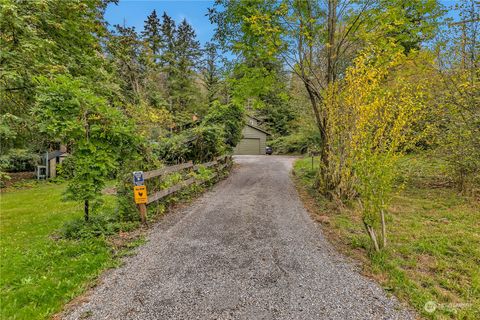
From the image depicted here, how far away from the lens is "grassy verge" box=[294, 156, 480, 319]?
8.95ft

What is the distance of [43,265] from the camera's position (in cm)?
332

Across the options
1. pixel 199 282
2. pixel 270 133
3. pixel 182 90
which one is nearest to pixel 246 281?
pixel 199 282

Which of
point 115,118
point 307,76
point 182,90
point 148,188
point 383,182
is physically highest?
point 182,90

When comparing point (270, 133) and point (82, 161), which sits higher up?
point (270, 133)

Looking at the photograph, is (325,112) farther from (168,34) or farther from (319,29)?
(168,34)

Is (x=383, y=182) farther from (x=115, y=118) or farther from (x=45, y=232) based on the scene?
(x=45, y=232)

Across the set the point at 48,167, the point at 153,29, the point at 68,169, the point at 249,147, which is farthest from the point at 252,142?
the point at 68,169

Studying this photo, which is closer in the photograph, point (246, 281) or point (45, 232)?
point (246, 281)

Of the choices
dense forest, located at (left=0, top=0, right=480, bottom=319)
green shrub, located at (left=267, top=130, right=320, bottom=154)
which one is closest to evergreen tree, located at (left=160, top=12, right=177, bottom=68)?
green shrub, located at (left=267, top=130, right=320, bottom=154)

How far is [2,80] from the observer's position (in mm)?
5391

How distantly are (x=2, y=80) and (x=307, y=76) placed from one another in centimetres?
819

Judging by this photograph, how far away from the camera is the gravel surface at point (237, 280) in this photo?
249cm

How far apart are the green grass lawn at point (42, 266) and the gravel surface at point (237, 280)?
11.3 inches

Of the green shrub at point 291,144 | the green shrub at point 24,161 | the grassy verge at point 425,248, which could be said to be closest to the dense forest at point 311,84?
the grassy verge at point 425,248
